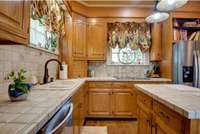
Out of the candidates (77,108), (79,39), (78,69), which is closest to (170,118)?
(77,108)

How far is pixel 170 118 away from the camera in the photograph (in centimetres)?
163

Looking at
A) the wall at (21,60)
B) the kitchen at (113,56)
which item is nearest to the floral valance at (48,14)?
the kitchen at (113,56)

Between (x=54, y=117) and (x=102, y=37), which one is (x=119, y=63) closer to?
(x=102, y=37)

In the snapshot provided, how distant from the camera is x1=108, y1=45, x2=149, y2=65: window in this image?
17.3 ft

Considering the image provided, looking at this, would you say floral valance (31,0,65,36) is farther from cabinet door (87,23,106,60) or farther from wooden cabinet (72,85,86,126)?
wooden cabinet (72,85,86,126)

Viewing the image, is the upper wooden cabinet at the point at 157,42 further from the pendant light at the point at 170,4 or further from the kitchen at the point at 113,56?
the pendant light at the point at 170,4

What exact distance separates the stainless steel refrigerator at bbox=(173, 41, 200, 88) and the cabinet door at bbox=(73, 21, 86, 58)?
201cm

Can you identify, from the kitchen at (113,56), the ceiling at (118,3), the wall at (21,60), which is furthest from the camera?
the ceiling at (118,3)

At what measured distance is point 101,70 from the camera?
5176mm

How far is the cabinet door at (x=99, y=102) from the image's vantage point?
4.45m

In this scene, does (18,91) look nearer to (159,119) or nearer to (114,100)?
(159,119)

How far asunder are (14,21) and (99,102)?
10.9 ft

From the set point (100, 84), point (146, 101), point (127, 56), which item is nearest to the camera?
point (146, 101)

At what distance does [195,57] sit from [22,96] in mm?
3483
